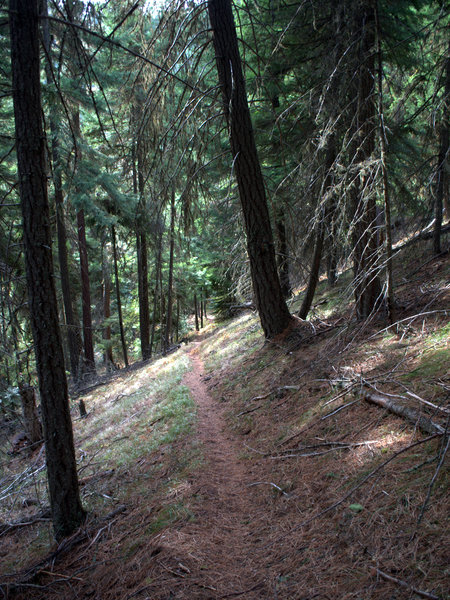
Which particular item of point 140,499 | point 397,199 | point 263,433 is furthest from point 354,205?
point 140,499

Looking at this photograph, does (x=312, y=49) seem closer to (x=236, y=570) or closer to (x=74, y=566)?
(x=236, y=570)

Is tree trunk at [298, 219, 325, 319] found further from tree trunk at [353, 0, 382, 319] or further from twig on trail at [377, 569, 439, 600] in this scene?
twig on trail at [377, 569, 439, 600]

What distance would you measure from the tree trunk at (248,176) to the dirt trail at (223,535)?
129 inches

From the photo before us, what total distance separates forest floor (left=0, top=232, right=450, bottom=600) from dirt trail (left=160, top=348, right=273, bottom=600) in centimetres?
2

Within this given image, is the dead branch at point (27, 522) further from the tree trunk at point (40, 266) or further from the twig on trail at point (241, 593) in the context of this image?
the twig on trail at point (241, 593)

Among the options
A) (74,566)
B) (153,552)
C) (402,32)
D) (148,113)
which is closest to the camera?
(153,552)

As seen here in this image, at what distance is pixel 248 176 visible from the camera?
7.73 meters

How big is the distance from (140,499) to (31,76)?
495 centimetres

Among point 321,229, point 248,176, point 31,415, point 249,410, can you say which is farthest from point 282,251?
point 31,415

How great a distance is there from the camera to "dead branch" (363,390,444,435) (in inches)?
131

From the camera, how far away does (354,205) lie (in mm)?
6949

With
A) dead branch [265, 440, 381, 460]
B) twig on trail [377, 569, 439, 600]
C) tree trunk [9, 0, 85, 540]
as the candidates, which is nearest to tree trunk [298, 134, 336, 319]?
dead branch [265, 440, 381, 460]

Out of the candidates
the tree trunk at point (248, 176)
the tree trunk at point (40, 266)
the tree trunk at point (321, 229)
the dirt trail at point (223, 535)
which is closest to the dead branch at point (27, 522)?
the tree trunk at point (40, 266)

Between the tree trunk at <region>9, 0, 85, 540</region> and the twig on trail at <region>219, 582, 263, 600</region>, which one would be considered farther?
the tree trunk at <region>9, 0, 85, 540</region>
